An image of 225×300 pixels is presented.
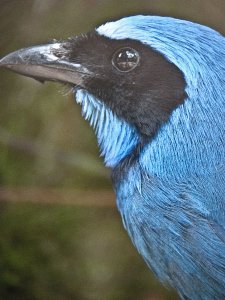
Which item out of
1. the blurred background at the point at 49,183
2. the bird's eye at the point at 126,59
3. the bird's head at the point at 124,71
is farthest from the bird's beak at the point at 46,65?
the blurred background at the point at 49,183

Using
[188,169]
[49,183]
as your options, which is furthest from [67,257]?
[188,169]

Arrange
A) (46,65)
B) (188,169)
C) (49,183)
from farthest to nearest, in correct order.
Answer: (49,183) → (46,65) → (188,169)

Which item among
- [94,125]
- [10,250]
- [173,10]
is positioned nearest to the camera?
[94,125]

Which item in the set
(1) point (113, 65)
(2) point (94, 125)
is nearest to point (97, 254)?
(2) point (94, 125)

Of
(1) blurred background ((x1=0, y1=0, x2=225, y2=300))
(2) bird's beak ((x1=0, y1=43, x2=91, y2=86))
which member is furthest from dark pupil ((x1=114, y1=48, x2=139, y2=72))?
(1) blurred background ((x1=0, y1=0, x2=225, y2=300))

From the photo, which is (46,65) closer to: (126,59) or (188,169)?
(126,59)

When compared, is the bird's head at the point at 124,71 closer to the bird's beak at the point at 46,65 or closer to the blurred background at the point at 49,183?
the bird's beak at the point at 46,65

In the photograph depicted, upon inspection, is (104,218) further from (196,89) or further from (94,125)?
(196,89)
